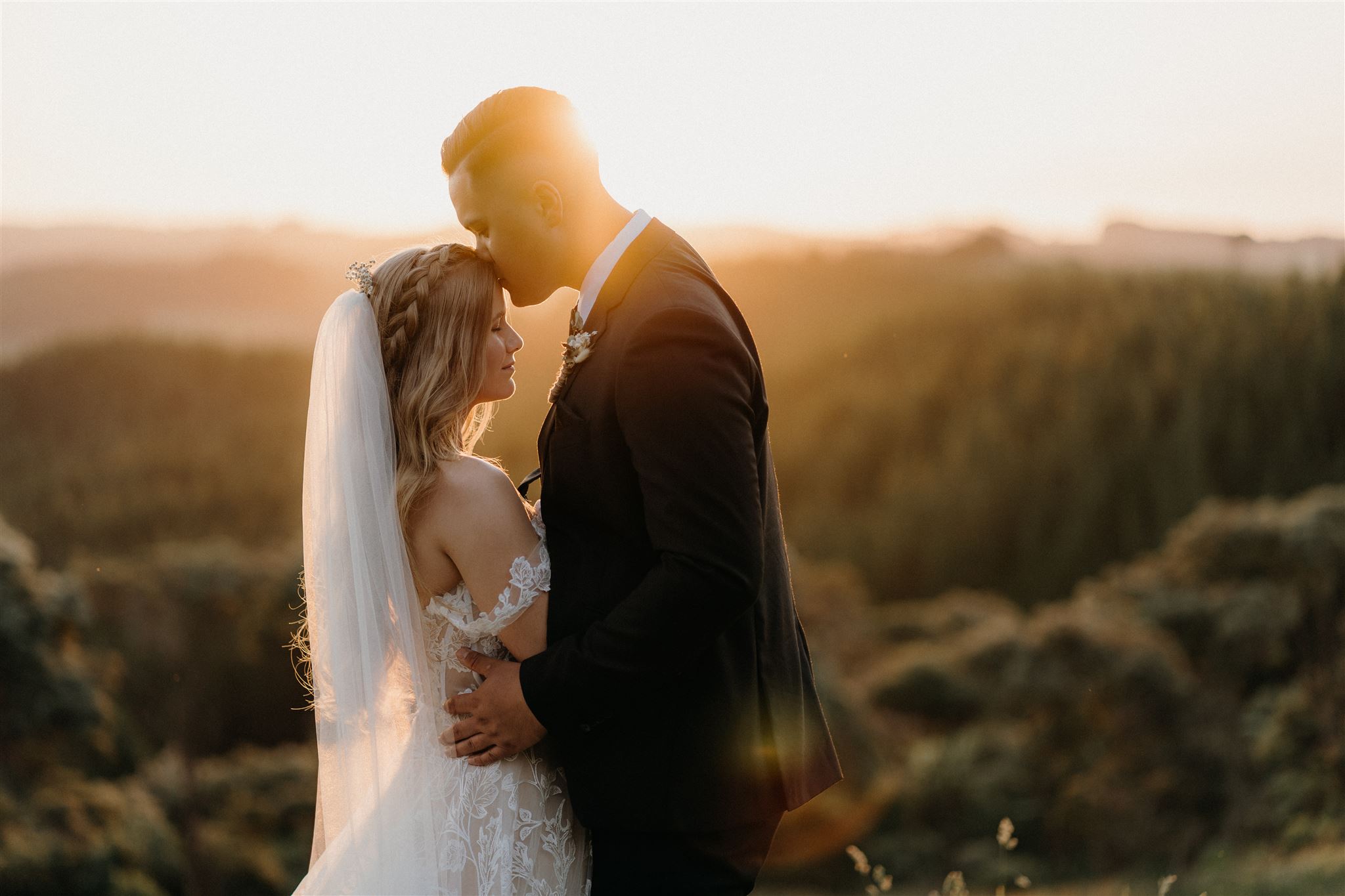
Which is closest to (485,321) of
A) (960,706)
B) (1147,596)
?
(960,706)

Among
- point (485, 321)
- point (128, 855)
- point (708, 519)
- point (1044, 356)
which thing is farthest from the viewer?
point (1044, 356)

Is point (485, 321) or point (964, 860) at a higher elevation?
point (485, 321)

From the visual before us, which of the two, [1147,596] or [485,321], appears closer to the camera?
[485,321]

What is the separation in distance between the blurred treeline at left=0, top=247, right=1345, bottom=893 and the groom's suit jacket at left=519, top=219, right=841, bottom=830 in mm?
4347

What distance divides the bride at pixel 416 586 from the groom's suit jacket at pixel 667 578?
0.13 metres

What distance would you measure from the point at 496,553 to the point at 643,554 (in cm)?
28

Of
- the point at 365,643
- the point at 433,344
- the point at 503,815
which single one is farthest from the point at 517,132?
the point at 503,815

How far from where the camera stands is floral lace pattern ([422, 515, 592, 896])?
201 cm

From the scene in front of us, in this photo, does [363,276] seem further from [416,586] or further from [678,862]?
[678,862]

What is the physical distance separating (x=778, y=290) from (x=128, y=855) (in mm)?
5239

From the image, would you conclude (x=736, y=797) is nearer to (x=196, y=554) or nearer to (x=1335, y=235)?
(x=196, y=554)

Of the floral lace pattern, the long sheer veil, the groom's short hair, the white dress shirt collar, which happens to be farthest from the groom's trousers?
the groom's short hair

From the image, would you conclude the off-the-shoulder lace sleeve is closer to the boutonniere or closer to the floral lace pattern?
the floral lace pattern

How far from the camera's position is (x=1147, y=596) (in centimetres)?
754
